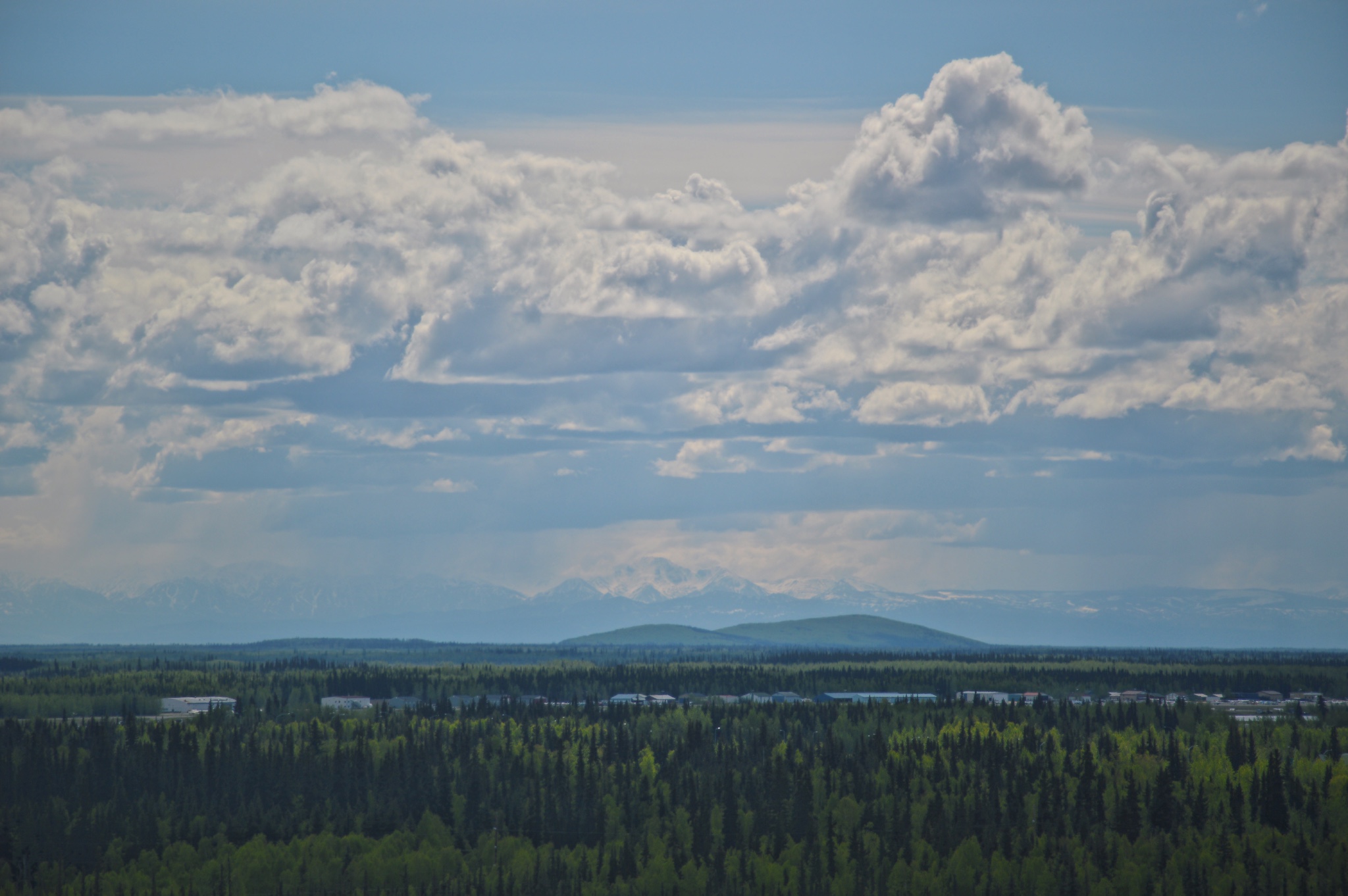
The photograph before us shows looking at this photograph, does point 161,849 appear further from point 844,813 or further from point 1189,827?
point 1189,827

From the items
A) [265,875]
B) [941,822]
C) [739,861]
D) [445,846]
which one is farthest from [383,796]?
[941,822]

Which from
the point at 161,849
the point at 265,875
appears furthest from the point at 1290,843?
the point at 161,849

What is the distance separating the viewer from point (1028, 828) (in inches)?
6772

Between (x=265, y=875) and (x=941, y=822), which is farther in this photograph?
(x=941, y=822)

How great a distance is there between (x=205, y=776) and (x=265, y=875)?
157 feet

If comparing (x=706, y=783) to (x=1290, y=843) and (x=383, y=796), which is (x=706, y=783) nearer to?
(x=383, y=796)

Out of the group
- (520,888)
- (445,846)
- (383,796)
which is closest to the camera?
(520,888)

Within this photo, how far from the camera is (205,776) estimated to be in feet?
652

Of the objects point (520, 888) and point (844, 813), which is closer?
point (520, 888)

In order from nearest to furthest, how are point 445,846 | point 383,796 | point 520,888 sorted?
point 520,888
point 445,846
point 383,796

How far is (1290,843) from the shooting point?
525ft

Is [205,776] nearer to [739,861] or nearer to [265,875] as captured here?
[265,875]

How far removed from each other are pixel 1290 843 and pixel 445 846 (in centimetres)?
9175

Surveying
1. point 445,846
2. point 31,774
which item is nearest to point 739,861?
point 445,846
